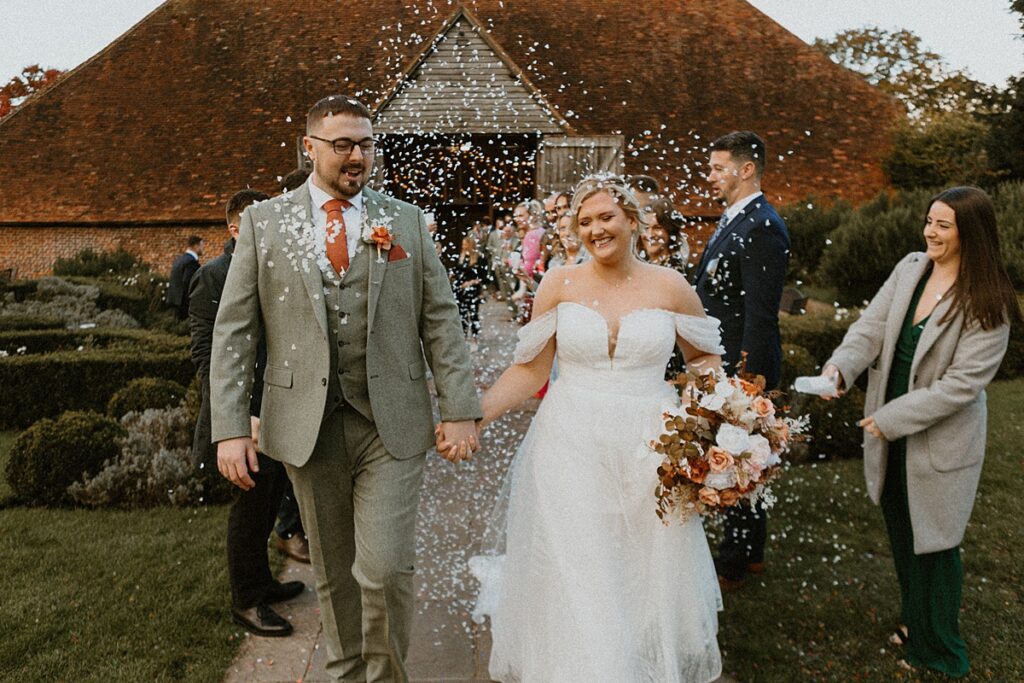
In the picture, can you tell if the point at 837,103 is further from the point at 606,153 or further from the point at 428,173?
the point at 428,173

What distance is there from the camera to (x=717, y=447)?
3.14 m

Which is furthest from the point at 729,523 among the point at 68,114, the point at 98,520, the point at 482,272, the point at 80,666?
the point at 68,114

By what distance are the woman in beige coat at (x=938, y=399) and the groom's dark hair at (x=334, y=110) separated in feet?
8.85

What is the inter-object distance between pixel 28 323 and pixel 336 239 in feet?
34.7

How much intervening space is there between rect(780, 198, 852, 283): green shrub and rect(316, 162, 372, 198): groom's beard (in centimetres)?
1598

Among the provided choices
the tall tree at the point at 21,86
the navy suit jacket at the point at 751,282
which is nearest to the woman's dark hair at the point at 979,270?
the navy suit jacket at the point at 751,282

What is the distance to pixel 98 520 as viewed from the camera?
614 centimetres

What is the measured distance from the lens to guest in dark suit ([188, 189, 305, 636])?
429 cm

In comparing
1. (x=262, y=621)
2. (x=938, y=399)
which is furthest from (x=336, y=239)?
(x=938, y=399)

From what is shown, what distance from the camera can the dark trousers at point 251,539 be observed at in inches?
170

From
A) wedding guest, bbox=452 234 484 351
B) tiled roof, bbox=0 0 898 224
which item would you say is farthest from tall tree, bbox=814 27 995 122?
wedding guest, bbox=452 234 484 351

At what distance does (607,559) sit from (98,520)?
4634 mm

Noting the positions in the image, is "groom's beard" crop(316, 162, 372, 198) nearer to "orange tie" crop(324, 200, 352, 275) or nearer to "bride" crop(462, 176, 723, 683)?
"orange tie" crop(324, 200, 352, 275)

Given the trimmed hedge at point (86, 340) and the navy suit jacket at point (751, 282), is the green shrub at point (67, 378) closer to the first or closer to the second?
the trimmed hedge at point (86, 340)
